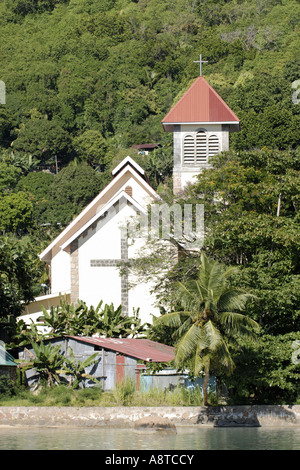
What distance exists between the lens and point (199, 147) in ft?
150

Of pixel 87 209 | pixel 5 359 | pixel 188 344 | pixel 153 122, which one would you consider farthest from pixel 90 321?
pixel 153 122

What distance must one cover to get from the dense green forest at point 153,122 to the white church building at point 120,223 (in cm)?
185

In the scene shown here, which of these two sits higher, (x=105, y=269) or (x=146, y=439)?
(x=105, y=269)

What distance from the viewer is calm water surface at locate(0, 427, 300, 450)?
85.6 feet

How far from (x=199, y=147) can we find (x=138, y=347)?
14.5 metres

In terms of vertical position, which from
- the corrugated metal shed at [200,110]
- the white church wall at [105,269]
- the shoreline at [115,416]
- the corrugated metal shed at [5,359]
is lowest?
the shoreline at [115,416]

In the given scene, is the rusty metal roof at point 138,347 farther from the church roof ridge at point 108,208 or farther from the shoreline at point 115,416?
the church roof ridge at point 108,208

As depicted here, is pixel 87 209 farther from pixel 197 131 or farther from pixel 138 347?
pixel 138 347

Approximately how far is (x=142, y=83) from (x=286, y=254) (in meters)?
114

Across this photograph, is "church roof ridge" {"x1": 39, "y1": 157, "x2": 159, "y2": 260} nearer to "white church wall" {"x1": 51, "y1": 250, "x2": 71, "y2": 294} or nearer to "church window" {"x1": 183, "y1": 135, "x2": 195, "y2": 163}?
"white church wall" {"x1": 51, "y1": 250, "x2": 71, "y2": 294}

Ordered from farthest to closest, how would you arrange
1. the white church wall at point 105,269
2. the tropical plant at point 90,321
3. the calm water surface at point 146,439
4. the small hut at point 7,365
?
the white church wall at point 105,269, the tropical plant at point 90,321, the small hut at point 7,365, the calm water surface at point 146,439

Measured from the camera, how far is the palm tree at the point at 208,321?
29750 mm

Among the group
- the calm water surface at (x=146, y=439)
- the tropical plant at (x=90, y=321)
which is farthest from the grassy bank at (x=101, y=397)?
the tropical plant at (x=90, y=321)

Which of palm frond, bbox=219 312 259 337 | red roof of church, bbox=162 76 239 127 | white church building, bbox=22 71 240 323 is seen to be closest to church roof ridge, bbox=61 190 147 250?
white church building, bbox=22 71 240 323
